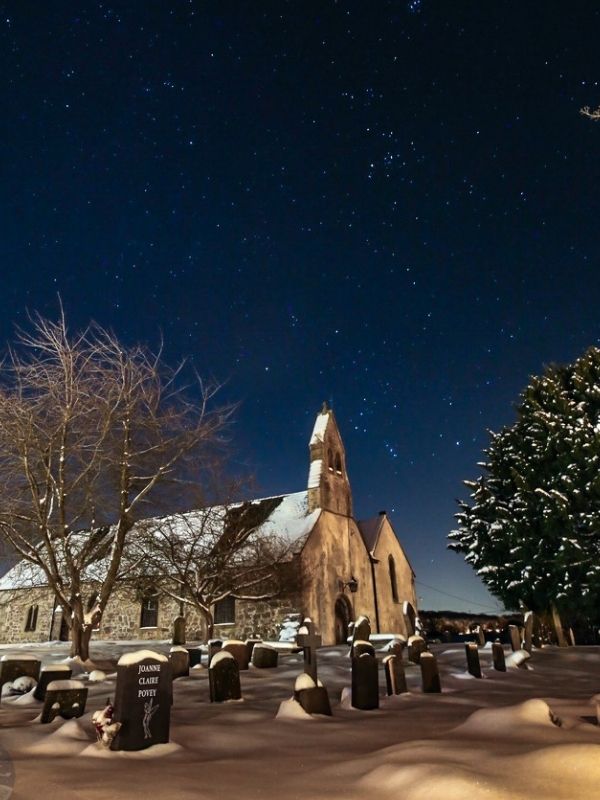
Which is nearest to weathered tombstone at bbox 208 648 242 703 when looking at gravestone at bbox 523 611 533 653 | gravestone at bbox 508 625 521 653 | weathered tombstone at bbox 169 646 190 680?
weathered tombstone at bbox 169 646 190 680

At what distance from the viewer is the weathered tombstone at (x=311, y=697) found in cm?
703

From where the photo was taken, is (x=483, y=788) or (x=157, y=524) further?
(x=157, y=524)

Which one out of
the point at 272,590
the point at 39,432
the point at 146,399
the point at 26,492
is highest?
the point at 146,399

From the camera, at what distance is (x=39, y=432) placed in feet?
47.8

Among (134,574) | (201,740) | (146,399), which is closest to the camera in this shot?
(201,740)

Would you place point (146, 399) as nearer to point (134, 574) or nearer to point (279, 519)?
point (134, 574)

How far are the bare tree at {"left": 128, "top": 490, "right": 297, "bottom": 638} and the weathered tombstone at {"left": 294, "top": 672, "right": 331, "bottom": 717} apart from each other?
1411 cm

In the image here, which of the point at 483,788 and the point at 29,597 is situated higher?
the point at 29,597

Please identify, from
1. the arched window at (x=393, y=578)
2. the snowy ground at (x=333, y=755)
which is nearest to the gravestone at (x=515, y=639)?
the snowy ground at (x=333, y=755)

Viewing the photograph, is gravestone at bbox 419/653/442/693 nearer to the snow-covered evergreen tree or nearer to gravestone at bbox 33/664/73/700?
gravestone at bbox 33/664/73/700

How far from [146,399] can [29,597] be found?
24057 millimetres

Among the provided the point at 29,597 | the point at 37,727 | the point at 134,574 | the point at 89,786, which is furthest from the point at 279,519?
the point at 89,786

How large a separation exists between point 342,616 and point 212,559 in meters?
9.36

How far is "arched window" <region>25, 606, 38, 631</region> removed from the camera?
3206 centimetres
